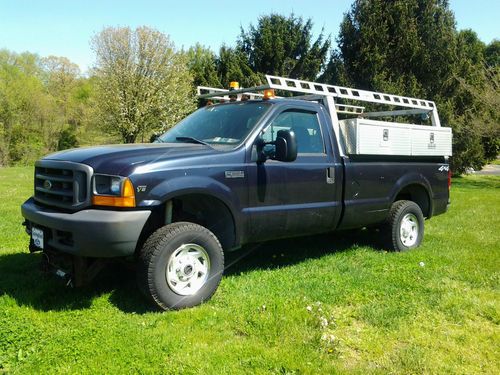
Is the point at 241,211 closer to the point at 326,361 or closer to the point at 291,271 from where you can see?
the point at 291,271

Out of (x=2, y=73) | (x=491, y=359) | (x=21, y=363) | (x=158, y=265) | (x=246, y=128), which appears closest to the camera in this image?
(x=21, y=363)

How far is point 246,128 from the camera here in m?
5.00

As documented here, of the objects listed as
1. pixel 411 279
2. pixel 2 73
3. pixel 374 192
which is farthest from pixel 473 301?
pixel 2 73

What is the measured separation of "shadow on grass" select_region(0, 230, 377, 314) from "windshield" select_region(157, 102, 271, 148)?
4.93 feet

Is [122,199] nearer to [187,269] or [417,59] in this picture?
[187,269]

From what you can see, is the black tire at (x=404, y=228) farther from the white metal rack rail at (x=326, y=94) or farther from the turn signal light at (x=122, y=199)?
the turn signal light at (x=122, y=199)

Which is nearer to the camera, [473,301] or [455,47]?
[473,301]

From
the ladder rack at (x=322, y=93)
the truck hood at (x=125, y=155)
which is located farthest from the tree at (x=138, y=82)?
the truck hood at (x=125, y=155)

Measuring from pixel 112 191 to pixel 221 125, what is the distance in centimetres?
177

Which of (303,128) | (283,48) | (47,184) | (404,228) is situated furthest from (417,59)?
(47,184)

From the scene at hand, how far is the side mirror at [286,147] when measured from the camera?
460 cm

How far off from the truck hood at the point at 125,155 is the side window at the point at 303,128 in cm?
100

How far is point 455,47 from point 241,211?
64.2 feet

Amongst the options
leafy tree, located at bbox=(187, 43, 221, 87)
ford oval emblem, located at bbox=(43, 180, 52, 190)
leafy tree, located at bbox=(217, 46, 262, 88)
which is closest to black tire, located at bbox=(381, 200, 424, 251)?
ford oval emblem, located at bbox=(43, 180, 52, 190)
